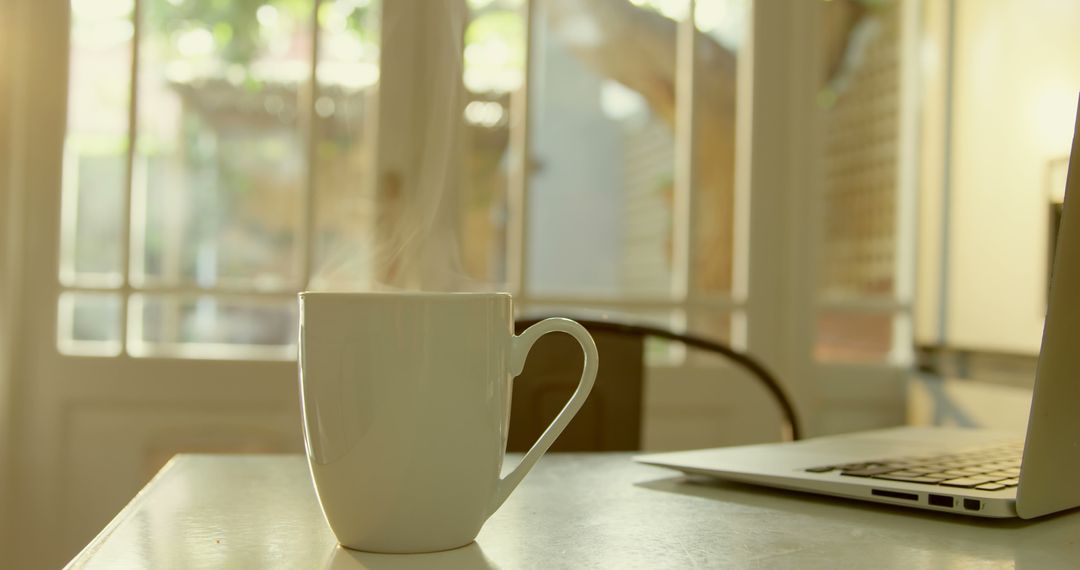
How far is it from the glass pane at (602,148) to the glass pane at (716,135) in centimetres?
6

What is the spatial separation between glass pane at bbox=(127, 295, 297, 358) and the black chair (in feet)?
3.12

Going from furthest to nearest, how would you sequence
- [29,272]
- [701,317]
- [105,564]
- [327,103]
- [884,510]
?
[701,317], [327,103], [29,272], [884,510], [105,564]

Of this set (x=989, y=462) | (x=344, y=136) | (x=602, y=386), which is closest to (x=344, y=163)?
(x=344, y=136)

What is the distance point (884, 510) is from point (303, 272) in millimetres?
1553

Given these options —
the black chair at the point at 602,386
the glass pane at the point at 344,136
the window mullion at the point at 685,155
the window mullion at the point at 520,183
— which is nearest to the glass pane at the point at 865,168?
the window mullion at the point at 685,155

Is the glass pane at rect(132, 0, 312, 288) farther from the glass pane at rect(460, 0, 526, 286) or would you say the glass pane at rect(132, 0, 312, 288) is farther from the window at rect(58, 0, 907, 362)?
the glass pane at rect(460, 0, 526, 286)

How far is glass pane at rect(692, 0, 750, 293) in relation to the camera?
213cm

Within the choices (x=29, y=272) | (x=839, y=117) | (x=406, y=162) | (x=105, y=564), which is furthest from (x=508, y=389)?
(x=839, y=117)

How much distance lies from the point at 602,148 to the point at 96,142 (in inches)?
38.2

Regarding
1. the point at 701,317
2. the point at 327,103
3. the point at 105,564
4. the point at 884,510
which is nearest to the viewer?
the point at 105,564

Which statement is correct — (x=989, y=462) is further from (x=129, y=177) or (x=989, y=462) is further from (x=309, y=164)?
(x=129, y=177)

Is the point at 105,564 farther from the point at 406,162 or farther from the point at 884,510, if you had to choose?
the point at 406,162

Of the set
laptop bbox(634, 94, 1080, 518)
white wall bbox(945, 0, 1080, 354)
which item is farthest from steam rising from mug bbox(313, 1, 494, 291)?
laptop bbox(634, 94, 1080, 518)

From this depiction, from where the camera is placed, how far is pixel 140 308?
2.03m
